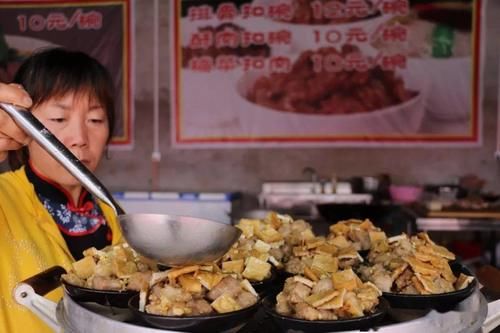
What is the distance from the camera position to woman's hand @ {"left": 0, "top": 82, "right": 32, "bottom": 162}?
125cm

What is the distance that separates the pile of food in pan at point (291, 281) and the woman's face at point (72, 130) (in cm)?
42

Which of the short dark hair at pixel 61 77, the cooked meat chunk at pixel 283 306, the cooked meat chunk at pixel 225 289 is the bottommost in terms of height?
the cooked meat chunk at pixel 283 306

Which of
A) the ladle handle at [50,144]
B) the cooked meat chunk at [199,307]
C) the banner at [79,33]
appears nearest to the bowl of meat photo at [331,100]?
the banner at [79,33]

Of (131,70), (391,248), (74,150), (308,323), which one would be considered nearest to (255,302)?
(308,323)

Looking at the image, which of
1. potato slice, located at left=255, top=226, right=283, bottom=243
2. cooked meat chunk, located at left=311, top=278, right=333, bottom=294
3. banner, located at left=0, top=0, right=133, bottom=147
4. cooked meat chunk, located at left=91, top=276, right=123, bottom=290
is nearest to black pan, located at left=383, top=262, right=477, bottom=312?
cooked meat chunk, located at left=311, top=278, right=333, bottom=294

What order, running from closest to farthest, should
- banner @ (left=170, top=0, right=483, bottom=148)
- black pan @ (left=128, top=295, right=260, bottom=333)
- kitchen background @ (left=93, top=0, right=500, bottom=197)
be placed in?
black pan @ (left=128, top=295, right=260, bottom=333), banner @ (left=170, top=0, right=483, bottom=148), kitchen background @ (left=93, top=0, right=500, bottom=197)

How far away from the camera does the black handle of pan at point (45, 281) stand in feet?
4.13

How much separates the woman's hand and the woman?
7.7 inches

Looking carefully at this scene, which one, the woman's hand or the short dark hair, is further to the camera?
the short dark hair

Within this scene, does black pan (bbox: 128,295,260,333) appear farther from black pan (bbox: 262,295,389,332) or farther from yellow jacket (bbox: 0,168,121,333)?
yellow jacket (bbox: 0,168,121,333)

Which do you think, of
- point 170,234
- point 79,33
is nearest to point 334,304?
point 170,234

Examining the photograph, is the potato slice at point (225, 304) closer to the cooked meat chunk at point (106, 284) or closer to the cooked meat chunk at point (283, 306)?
the cooked meat chunk at point (283, 306)

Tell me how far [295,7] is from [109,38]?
73.2 inches

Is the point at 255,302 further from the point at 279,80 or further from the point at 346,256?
the point at 279,80
